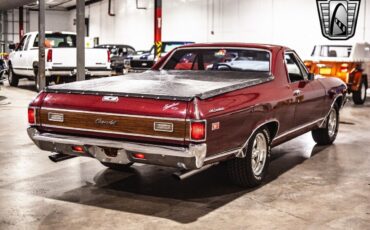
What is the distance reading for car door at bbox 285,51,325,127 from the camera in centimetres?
650

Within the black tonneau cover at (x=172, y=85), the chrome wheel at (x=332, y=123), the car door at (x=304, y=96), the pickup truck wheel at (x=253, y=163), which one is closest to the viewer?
the black tonneau cover at (x=172, y=85)

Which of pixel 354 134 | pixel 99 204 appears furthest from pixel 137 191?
pixel 354 134

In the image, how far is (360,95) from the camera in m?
14.7

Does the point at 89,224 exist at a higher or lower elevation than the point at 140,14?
lower

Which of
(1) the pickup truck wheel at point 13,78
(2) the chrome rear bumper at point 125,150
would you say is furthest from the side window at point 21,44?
(2) the chrome rear bumper at point 125,150

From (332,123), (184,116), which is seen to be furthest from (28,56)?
(184,116)

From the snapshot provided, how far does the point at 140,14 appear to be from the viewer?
3247 cm

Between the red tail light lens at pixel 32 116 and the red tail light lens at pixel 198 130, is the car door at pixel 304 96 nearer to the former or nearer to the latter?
the red tail light lens at pixel 198 130

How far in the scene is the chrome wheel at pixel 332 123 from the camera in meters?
8.16

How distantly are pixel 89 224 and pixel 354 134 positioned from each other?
625 centimetres

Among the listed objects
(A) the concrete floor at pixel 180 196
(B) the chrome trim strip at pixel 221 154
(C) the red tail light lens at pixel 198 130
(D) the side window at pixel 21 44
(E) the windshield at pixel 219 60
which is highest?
(D) the side window at pixel 21 44

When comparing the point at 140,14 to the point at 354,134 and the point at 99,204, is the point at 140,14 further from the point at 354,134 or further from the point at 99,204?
the point at 99,204

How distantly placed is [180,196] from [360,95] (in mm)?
10554
